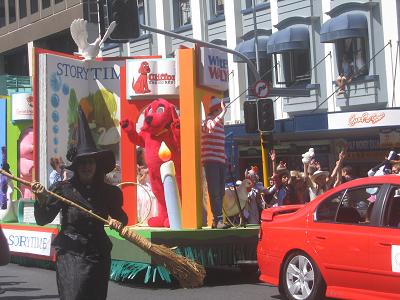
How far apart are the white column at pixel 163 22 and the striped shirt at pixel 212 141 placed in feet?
68.8

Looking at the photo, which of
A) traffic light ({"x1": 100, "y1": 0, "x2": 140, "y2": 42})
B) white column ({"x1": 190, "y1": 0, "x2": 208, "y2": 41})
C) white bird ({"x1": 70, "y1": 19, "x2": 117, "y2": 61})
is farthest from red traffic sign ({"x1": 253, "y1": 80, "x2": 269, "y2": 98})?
white column ({"x1": 190, "y1": 0, "x2": 208, "y2": 41})

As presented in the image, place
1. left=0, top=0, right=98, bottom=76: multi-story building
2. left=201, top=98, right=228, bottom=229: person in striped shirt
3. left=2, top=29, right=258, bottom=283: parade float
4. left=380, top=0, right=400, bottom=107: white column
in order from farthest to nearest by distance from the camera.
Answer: left=0, top=0, right=98, bottom=76: multi-story building < left=380, top=0, right=400, bottom=107: white column < left=201, top=98, right=228, bottom=229: person in striped shirt < left=2, top=29, right=258, bottom=283: parade float

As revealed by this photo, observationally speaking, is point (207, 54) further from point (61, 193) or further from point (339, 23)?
point (339, 23)

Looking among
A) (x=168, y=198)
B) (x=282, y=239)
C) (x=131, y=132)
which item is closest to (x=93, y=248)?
(x=282, y=239)

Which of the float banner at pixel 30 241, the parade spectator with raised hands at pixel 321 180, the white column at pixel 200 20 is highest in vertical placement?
the white column at pixel 200 20

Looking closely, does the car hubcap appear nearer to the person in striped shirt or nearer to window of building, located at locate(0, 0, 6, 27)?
the person in striped shirt

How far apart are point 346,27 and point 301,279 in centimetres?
1624

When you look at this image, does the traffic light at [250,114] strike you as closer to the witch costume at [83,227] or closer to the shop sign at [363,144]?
the witch costume at [83,227]

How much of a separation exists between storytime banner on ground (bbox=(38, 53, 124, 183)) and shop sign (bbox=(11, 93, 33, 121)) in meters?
4.42

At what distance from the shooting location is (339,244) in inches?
326

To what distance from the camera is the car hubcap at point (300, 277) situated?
8.74m

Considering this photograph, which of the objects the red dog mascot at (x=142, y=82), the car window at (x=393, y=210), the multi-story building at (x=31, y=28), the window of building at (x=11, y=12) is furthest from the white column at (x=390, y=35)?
the window of building at (x=11, y=12)

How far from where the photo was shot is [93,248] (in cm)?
552

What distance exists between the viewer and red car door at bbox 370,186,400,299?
7.60 meters
